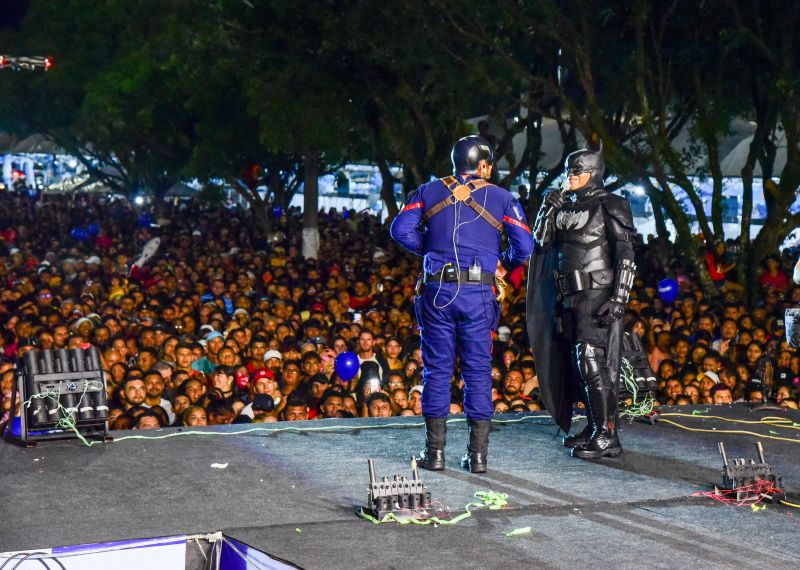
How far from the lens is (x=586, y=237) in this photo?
6.18 meters

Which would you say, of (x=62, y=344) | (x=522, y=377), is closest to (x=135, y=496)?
(x=522, y=377)

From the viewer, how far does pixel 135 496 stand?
16.4 ft

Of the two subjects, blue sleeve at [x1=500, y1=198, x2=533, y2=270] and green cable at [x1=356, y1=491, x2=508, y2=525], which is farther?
blue sleeve at [x1=500, y1=198, x2=533, y2=270]

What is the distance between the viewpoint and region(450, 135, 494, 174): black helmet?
573 cm

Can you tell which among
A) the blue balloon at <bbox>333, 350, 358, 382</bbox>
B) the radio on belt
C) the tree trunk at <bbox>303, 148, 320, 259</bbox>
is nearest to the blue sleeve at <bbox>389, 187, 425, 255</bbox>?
the radio on belt

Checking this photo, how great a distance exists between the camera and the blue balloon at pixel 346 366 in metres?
10.3

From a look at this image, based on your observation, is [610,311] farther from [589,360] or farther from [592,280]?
[589,360]

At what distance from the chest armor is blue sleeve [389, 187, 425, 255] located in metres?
0.92

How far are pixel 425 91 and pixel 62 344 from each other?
8.03m

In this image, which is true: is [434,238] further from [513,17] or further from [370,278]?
[370,278]

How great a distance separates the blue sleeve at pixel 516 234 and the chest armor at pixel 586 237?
529 mm

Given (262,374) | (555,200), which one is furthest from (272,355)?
(555,200)

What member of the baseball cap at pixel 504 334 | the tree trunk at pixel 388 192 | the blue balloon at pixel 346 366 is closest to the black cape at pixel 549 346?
the blue balloon at pixel 346 366

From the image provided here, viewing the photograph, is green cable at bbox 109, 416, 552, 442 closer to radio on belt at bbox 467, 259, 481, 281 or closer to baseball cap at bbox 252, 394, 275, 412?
radio on belt at bbox 467, 259, 481, 281
